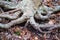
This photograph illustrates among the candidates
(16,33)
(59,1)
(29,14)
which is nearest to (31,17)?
(29,14)

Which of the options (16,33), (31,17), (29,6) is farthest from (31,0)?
(16,33)

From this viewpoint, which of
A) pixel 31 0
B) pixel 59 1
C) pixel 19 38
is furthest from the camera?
pixel 59 1

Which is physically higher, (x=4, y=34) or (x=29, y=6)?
(x=29, y=6)

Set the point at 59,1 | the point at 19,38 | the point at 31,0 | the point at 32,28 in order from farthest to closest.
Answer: the point at 59,1 → the point at 31,0 → the point at 32,28 → the point at 19,38

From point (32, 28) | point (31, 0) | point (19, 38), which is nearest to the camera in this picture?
point (19, 38)

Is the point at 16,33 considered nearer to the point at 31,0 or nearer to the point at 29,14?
the point at 29,14

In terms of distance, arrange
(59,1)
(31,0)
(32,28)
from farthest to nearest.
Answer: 1. (59,1)
2. (31,0)
3. (32,28)

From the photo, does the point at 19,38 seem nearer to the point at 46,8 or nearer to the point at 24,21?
the point at 24,21

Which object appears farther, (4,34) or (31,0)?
(31,0)

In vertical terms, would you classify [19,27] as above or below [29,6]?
below
